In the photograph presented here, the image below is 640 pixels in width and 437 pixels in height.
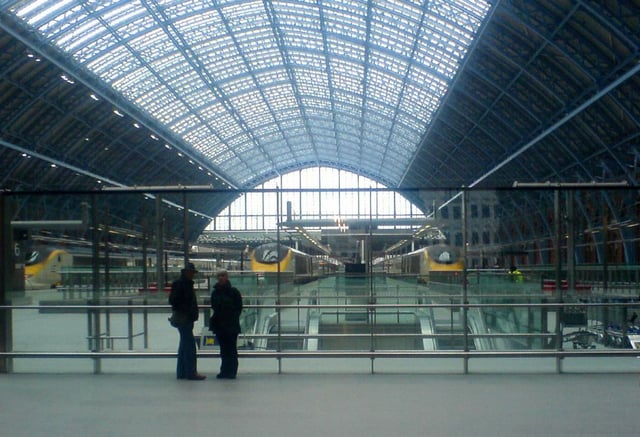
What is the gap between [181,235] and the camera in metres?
12.2

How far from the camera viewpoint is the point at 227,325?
36.6 ft

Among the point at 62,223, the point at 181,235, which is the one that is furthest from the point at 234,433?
A: the point at 62,223

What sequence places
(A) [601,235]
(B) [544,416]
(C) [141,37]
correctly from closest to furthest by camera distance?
(B) [544,416] → (A) [601,235] → (C) [141,37]

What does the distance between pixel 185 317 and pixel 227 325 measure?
60cm

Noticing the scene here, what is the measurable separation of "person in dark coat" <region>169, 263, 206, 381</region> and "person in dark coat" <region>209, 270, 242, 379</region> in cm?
29

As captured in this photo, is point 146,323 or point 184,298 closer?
point 184,298

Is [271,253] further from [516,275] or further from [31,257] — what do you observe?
[516,275]

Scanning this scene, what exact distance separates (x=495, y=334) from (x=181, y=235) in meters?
5.24

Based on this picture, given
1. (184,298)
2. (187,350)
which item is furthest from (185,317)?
(187,350)

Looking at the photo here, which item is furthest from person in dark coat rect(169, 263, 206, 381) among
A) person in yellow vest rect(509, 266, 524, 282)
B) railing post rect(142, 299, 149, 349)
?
person in yellow vest rect(509, 266, 524, 282)

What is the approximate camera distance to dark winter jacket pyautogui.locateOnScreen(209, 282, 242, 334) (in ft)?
36.6

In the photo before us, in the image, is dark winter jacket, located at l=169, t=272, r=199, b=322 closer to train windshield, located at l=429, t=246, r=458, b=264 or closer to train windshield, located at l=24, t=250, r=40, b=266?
train windshield, located at l=24, t=250, r=40, b=266

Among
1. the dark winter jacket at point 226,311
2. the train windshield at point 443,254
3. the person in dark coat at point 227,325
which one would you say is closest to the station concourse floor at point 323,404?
the person in dark coat at point 227,325

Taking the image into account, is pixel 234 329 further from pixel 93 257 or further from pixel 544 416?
pixel 544 416
